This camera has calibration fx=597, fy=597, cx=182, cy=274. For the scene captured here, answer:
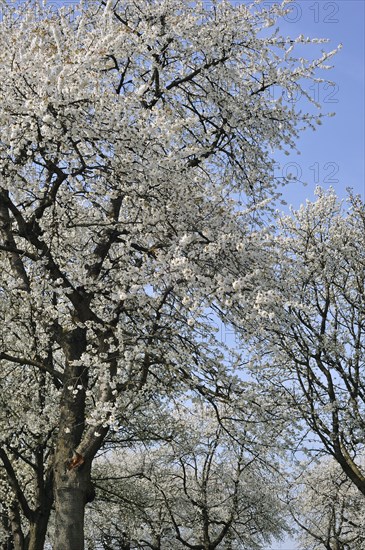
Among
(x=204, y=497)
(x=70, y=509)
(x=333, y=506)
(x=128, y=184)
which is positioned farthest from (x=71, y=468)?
(x=333, y=506)

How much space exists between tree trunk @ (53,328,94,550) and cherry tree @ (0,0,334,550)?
2 cm

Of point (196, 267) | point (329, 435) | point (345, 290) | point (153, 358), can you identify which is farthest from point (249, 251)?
point (345, 290)

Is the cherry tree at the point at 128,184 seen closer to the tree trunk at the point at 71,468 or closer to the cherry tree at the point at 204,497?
the tree trunk at the point at 71,468

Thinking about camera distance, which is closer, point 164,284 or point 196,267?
point 196,267

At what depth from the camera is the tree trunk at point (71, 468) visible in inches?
322

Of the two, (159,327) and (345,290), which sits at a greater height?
(345,290)

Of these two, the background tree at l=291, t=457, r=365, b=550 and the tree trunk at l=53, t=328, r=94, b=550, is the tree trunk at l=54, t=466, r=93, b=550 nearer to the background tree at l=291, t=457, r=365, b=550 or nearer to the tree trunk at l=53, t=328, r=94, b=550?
the tree trunk at l=53, t=328, r=94, b=550

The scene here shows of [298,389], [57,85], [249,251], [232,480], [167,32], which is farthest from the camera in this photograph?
[232,480]

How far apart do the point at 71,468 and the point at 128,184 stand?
13.4ft

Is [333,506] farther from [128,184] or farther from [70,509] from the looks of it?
[128,184]

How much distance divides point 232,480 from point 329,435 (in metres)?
8.63

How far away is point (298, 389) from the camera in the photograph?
46.3 feet

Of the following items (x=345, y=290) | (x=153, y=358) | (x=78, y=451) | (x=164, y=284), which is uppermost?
(x=345, y=290)

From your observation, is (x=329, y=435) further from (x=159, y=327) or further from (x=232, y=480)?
(x=232, y=480)
